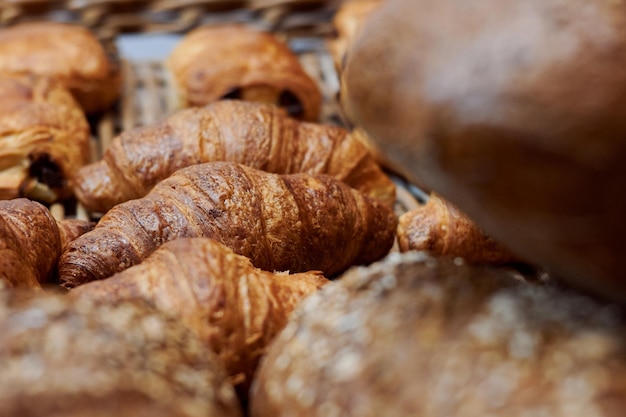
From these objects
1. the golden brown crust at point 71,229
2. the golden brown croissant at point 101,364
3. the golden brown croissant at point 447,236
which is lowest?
the golden brown croissant at point 447,236

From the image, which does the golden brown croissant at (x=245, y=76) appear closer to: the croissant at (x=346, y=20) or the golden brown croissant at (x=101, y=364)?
the croissant at (x=346, y=20)

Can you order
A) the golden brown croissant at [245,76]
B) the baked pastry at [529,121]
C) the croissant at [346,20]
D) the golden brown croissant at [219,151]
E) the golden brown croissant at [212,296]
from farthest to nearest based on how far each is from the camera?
the croissant at [346,20], the golden brown croissant at [245,76], the golden brown croissant at [219,151], the golden brown croissant at [212,296], the baked pastry at [529,121]

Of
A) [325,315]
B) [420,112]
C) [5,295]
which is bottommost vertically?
[325,315]

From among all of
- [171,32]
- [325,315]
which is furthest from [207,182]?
[171,32]

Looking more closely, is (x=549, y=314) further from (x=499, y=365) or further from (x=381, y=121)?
(x=381, y=121)

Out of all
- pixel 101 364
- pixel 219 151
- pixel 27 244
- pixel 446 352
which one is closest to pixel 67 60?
pixel 219 151

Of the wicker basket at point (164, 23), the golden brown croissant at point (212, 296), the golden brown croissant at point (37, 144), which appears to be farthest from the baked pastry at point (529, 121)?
the wicker basket at point (164, 23)

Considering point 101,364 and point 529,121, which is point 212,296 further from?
point 529,121

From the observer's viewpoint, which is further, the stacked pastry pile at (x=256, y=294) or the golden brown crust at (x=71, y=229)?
the golden brown crust at (x=71, y=229)
